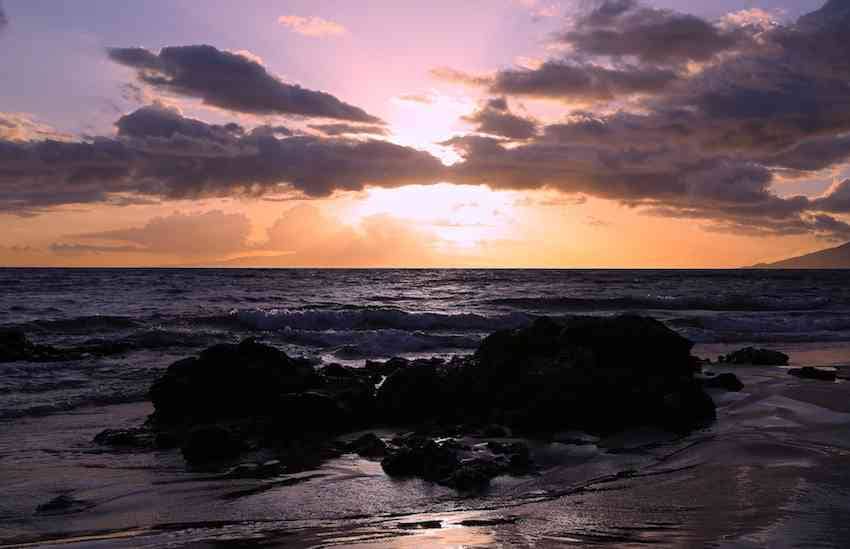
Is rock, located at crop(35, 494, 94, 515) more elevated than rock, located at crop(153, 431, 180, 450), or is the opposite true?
rock, located at crop(35, 494, 94, 515)

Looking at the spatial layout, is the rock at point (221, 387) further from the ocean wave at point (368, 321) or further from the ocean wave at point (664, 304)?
the ocean wave at point (664, 304)

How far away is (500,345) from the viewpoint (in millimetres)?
12797

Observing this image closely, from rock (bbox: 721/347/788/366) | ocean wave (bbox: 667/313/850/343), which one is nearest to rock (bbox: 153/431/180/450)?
rock (bbox: 721/347/788/366)

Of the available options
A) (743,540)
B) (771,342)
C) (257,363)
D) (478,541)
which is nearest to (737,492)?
(743,540)

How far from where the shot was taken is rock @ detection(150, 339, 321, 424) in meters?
11.5

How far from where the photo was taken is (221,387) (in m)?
11.8

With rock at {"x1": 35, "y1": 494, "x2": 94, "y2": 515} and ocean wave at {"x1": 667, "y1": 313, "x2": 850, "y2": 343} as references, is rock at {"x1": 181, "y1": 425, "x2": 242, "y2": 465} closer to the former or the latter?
rock at {"x1": 35, "y1": 494, "x2": 94, "y2": 515}

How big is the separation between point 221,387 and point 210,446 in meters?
2.90

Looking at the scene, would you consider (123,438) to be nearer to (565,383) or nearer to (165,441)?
(165,441)

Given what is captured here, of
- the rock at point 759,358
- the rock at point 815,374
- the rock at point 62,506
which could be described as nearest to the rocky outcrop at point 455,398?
the rock at point 62,506

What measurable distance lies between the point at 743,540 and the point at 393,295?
50249 mm

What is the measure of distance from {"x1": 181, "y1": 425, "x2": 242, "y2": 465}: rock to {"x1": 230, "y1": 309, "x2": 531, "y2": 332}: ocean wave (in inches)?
858

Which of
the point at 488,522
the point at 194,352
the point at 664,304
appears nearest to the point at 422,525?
the point at 488,522

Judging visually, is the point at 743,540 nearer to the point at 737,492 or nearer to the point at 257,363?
the point at 737,492
